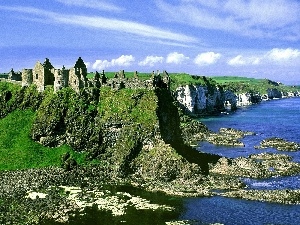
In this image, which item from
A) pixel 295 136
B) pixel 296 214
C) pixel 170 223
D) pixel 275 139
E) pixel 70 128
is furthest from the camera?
pixel 295 136

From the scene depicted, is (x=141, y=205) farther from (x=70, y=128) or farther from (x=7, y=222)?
(x=70, y=128)

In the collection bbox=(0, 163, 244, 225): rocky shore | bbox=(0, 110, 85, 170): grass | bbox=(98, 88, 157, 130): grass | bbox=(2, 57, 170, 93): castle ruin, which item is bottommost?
bbox=(0, 163, 244, 225): rocky shore

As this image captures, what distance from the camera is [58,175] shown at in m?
84.0

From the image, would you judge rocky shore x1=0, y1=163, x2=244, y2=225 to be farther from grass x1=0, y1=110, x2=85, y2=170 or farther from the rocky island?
grass x1=0, y1=110, x2=85, y2=170

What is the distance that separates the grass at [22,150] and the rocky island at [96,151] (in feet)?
0.63

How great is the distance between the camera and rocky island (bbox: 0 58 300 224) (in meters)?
75.6

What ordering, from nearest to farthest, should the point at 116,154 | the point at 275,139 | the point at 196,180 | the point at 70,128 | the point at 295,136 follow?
the point at 196,180, the point at 116,154, the point at 70,128, the point at 275,139, the point at 295,136

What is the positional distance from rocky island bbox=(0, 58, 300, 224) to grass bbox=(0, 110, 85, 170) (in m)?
0.19

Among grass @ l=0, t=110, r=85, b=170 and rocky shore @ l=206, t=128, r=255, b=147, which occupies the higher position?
grass @ l=0, t=110, r=85, b=170

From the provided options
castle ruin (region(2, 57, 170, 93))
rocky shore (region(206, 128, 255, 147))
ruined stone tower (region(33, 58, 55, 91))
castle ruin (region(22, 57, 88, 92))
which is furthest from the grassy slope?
rocky shore (region(206, 128, 255, 147))

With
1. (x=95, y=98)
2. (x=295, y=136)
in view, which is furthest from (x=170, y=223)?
(x=295, y=136)

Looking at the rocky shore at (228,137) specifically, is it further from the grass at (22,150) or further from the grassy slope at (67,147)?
the grass at (22,150)

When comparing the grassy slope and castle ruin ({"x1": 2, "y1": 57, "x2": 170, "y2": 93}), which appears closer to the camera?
the grassy slope

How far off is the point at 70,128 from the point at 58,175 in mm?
14268
